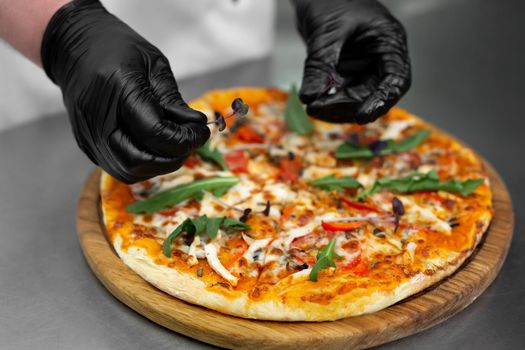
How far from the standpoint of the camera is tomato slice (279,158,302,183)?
235 centimetres

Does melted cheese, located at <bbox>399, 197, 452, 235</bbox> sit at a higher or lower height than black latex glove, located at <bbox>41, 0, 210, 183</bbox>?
lower

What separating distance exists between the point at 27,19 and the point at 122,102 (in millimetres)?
463

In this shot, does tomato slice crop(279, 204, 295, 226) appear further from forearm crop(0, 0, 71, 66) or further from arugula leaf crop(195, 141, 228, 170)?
forearm crop(0, 0, 71, 66)

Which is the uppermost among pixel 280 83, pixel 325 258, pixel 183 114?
pixel 183 114

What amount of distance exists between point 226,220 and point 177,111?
32cm

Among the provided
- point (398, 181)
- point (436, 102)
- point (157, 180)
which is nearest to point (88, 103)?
point (157, 180)

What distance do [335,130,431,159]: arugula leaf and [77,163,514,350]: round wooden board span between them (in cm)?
48

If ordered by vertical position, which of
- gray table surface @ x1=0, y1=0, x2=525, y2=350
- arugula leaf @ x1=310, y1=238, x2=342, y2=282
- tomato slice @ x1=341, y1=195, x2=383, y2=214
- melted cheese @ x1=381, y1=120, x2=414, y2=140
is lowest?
gray table surface @ x1=0, y1=0, x2=525, y2=350

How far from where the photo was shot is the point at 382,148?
96.6 inches

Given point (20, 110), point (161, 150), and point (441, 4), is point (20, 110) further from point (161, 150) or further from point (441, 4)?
point (441, 4)

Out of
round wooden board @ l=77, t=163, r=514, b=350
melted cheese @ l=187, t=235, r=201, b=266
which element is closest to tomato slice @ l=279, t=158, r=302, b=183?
melted cheese @ l=187, t=235, r=201, b=266

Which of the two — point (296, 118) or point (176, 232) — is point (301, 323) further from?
point (296, 118)

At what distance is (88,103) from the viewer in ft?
6.40

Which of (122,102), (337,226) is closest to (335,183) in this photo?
(337,226)
